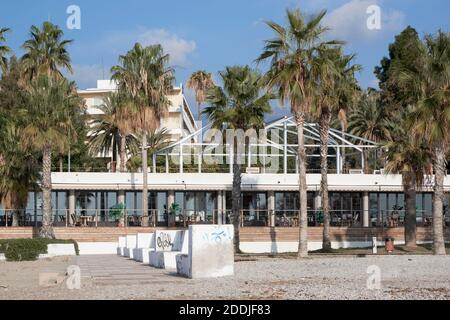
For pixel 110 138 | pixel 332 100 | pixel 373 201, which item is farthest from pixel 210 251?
pixel 110 138

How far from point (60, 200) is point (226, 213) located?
33.3ft

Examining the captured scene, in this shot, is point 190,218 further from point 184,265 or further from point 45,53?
point 184,265

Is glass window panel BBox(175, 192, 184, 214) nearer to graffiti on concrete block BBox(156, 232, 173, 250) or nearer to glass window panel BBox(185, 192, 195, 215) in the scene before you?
glass window panel BBox(185, 192, 195, 215)

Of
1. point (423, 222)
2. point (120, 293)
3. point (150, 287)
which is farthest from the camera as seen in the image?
point (423, 222)

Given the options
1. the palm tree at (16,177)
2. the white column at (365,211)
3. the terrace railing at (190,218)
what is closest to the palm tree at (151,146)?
the terrace railing at (190,218)

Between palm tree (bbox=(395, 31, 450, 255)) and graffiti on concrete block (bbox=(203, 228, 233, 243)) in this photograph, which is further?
palm tree (bbox=(395, 31, 450, 255))

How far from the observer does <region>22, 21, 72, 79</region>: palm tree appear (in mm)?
55219

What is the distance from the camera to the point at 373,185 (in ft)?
172

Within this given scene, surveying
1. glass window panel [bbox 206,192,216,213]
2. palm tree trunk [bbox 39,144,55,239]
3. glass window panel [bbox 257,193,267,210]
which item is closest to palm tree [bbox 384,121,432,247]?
glass window panel [bbox 257,193,267,210]

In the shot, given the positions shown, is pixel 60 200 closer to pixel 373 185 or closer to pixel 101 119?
pixel 101 119

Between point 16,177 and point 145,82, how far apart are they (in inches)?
358

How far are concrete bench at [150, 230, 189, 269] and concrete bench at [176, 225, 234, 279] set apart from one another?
2.40 m
